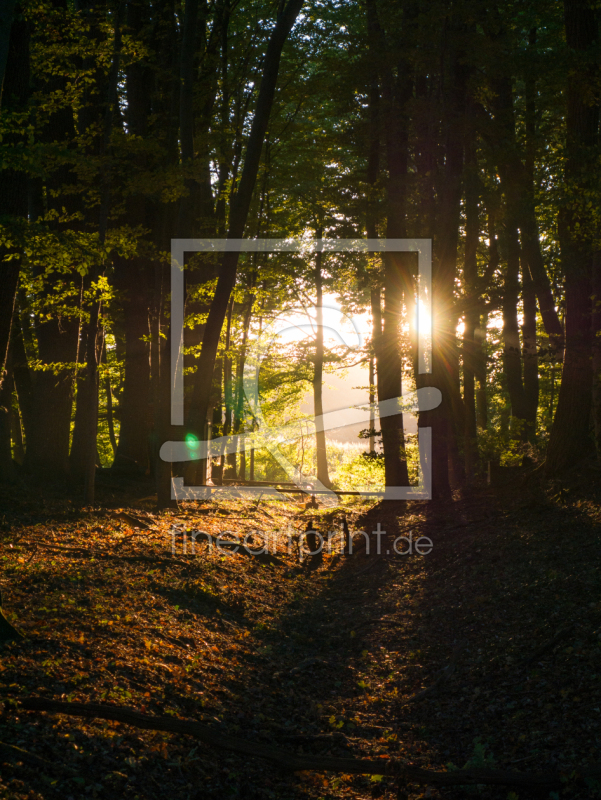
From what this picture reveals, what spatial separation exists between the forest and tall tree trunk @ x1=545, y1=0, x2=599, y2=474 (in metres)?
0.05

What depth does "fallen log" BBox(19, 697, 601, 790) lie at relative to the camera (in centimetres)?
414

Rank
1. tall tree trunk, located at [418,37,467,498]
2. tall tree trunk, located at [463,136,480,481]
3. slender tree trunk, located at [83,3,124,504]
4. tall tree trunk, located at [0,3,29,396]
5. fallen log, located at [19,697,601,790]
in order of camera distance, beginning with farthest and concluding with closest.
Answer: tall tree trunk, located at [463,136,480,481]
tall tree trunk, located at [418,37,467,498]
slender tree trunk, located at [83,3,124,504]
tall tree trunk, located at [0,3,29,396]
fallen log, located at [19,697,601,790]

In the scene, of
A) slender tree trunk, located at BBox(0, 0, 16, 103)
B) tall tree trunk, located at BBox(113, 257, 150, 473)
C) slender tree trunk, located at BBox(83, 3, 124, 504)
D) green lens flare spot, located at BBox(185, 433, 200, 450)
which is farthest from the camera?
tall tree trunk, located at BBox(113, 257, 150, 473)

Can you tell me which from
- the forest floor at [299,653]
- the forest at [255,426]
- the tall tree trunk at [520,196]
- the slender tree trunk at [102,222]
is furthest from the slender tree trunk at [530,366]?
the slender tree trunk at [102,222]

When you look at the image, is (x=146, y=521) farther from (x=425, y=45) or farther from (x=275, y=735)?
(x=425, y=45)

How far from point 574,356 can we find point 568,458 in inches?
71.8

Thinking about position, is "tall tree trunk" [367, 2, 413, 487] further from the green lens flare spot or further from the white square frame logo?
the green lens flare spot

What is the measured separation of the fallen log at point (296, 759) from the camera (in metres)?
4.14

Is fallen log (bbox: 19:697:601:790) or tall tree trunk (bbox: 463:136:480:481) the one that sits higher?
tall tree trunk (bbox: 463:136:480:481)

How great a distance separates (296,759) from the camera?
452 cm

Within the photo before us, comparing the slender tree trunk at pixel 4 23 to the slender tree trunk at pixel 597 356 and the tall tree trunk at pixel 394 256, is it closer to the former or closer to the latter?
the slender tree trunk at pixel 597 356

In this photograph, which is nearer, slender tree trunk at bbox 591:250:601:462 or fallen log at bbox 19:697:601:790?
fallen log at bbox 19:697:601:790

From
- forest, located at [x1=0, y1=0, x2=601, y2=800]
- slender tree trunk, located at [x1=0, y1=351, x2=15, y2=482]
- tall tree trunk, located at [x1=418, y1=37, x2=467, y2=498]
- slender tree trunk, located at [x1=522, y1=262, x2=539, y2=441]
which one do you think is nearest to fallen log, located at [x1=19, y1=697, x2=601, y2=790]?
forest, located at [x1=0, y1=0, x2=601, y2=800]

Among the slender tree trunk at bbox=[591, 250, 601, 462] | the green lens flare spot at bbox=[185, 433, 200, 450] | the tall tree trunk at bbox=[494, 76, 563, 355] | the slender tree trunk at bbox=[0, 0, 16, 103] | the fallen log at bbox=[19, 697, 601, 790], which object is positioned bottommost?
the fallen log at bbox=[19, 697, 601, 790]
